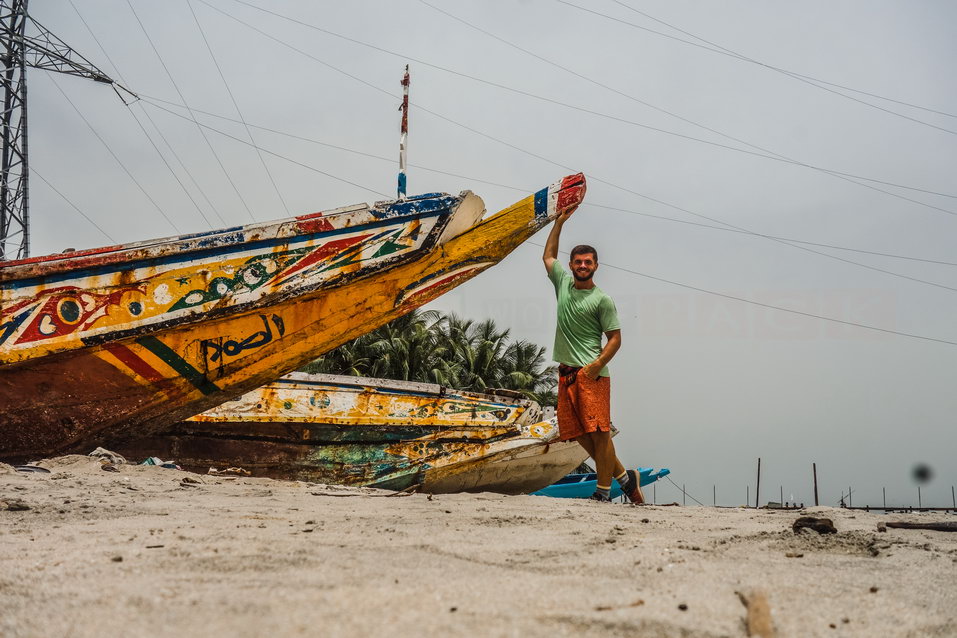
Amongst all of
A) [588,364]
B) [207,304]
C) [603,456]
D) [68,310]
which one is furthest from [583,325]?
[68,310]

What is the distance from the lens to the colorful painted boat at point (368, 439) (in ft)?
23.3

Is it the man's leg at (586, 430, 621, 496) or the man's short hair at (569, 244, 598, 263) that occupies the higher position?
the man's short hair at (569, 244, 598, 263)

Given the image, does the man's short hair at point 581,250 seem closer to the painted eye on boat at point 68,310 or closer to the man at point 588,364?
the man at point 588,364

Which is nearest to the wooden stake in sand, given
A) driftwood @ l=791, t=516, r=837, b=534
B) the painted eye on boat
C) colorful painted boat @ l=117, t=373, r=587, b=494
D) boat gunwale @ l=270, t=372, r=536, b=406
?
driftwood @ l=791, t=516, r=837, b=534

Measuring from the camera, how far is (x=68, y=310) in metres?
4.96

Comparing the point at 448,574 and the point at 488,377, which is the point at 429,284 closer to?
the point at 448,574

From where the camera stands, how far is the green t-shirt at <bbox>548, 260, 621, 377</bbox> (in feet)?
14.9

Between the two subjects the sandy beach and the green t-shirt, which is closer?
the sandy beach

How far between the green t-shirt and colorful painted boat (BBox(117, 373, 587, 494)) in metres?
3.37

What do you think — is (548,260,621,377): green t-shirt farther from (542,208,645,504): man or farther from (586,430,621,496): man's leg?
(586,430,621,496): man's leg

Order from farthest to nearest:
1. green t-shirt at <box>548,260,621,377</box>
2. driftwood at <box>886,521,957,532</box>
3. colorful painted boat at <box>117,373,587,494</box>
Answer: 1. colorful painted boat at <box>117,373,587,494</box>
2. green t-shirt at <box>548,260,621,377</box>
3. driftwood at <box>886,521,957,532</box>

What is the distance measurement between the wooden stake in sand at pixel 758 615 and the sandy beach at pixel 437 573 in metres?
0.02

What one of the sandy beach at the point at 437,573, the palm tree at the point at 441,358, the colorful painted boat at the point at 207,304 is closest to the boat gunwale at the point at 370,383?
the colorful painted boat at the point at 207,304

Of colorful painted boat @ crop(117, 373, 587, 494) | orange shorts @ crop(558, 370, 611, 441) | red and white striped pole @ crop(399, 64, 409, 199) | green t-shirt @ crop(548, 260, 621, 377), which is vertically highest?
red and white striped pole @ crop(399, 64, 409, 199)
